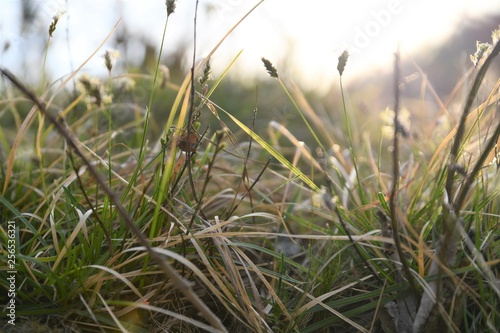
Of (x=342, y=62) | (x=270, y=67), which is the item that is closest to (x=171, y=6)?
(x=270, y=67)

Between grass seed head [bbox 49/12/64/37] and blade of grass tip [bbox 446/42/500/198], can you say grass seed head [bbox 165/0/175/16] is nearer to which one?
grass seed head [bbox 49/12/64/37]

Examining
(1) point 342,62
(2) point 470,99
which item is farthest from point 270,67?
(2) point 470,99

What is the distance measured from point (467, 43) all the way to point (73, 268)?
274 inches

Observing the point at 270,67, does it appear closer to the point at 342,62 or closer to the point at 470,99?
the point at 342,62

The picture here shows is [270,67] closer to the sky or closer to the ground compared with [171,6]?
closer to the ground

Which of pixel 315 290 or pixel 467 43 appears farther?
pixel 467 43

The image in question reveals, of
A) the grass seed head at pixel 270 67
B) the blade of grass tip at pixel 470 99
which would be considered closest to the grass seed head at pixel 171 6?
the grass seed head at pixel 270 67

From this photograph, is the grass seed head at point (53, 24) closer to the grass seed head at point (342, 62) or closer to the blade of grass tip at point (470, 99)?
the grass seed head at point (342, 62)

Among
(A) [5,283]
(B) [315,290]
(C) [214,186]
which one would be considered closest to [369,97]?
(C) [214,186]

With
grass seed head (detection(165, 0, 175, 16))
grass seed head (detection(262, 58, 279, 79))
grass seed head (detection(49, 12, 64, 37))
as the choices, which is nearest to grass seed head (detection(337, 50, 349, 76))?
grass seed head (detection(262, 58, 279, 79))

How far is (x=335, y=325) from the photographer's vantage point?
4.17 ft

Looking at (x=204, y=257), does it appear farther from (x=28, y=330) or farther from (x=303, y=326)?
(x=28, y=330)

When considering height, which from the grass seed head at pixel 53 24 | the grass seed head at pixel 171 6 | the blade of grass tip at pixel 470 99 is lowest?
the blade of grass tip at pixel 470 99

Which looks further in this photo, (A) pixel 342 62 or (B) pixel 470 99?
(A) pixel 342 62
